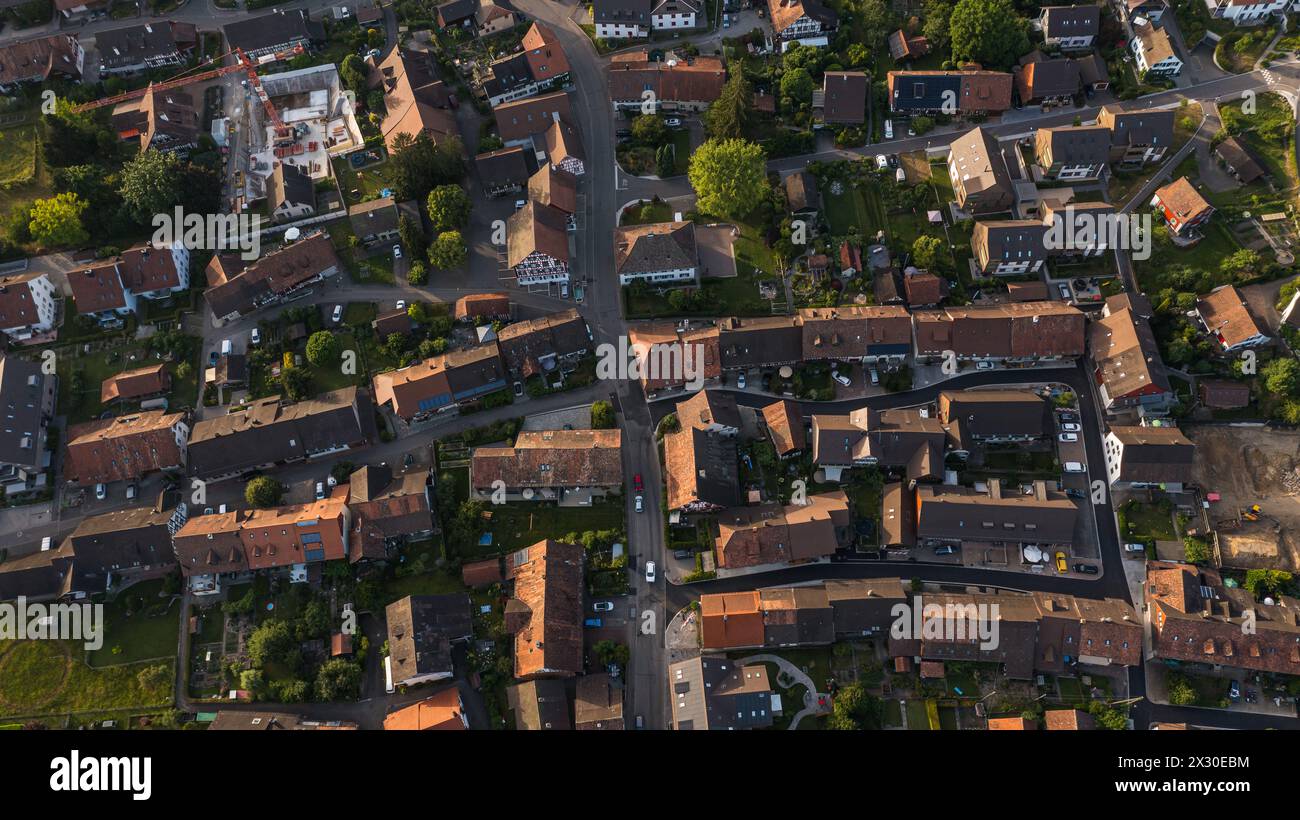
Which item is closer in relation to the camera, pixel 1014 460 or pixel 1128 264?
pixel 1014 460

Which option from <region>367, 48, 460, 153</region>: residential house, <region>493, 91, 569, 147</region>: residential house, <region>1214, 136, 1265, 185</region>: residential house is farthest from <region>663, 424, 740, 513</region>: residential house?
<region>1214, 136, 1265, 185</region>: residential house

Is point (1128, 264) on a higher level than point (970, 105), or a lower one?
lower

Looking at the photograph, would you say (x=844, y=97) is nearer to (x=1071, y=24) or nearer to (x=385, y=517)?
(x=1071, y=24)

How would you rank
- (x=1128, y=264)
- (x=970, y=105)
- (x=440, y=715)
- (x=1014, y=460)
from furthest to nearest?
(x=970, y=105) < (x=1128, y=264) < (x=1014, y=460) < (x=440, y=715)

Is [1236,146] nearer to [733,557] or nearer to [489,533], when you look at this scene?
[733,557]

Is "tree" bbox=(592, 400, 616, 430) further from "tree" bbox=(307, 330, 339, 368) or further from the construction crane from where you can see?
the construction crane

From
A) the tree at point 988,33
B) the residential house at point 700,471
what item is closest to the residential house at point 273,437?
the residential house at point 700,471

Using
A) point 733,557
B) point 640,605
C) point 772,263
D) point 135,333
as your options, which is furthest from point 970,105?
point 135,333

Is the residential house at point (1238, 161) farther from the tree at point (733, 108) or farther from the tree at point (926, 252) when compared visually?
the tree at point (733, 108)
